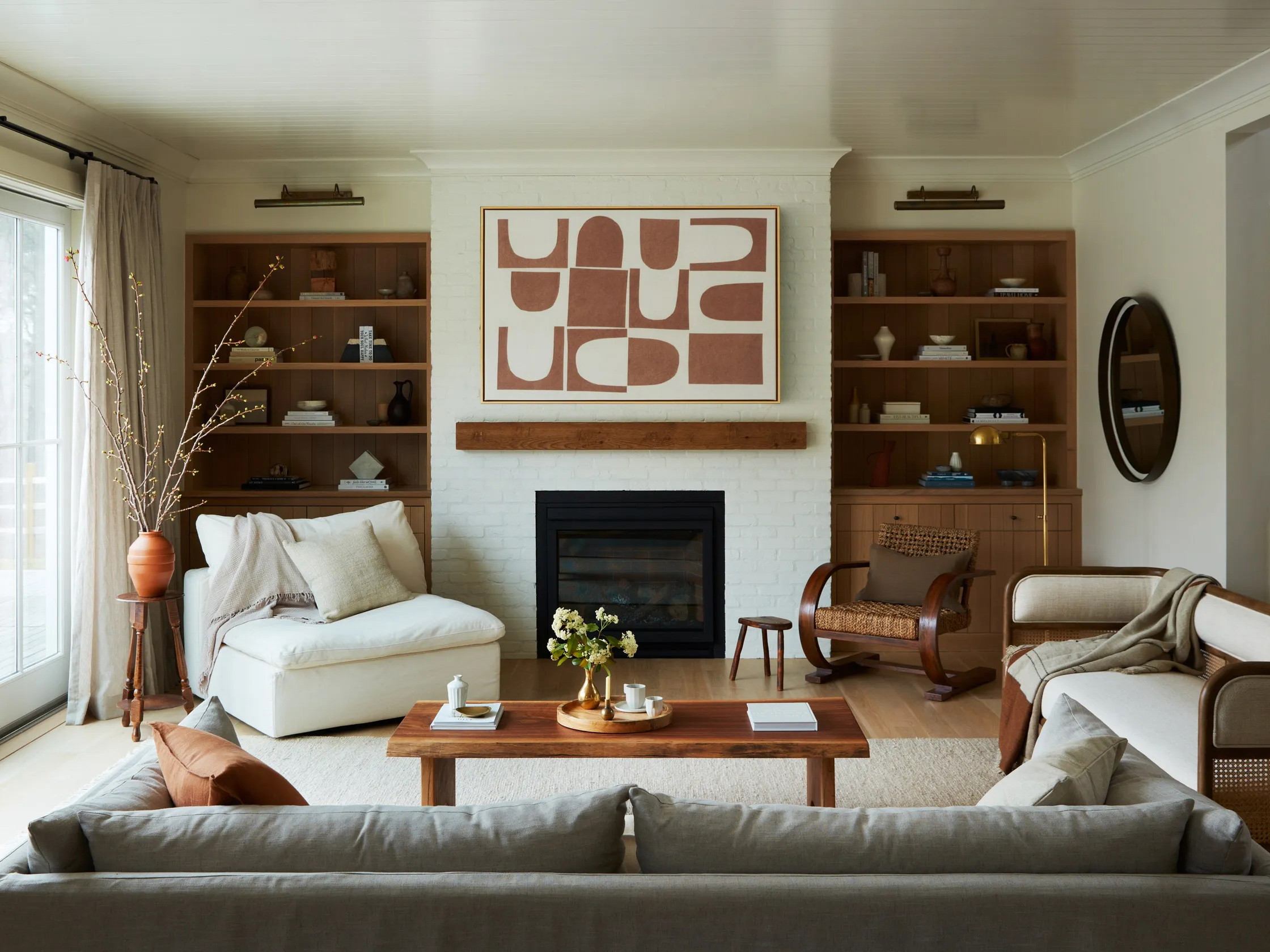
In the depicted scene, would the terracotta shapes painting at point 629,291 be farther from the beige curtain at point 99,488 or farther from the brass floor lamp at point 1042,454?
the beige curtain at point 99,488

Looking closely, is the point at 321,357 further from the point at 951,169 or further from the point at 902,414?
the point at 951,169

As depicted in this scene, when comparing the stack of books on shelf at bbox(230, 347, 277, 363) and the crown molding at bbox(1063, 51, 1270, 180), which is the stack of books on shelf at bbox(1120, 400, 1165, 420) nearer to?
the crown molding at bbox(1063, 51, 1270, 180)

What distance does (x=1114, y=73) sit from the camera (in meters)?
4.15

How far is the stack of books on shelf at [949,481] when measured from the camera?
575cm

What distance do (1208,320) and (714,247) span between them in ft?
7.66

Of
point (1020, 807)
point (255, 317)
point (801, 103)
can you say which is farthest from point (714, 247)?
point (1020, 807)

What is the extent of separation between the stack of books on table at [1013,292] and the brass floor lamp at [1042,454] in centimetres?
76

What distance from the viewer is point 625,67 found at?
13.3 ft

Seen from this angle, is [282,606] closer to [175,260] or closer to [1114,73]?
[175,260]

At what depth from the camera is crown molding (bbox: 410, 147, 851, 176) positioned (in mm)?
5406

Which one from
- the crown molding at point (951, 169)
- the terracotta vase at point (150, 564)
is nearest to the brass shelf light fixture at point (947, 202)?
the crown molding at point (951, 169)

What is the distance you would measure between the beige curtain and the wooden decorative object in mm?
1670

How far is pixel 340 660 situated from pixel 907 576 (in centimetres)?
270

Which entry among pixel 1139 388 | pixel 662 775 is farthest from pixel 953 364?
pixel 662 775
